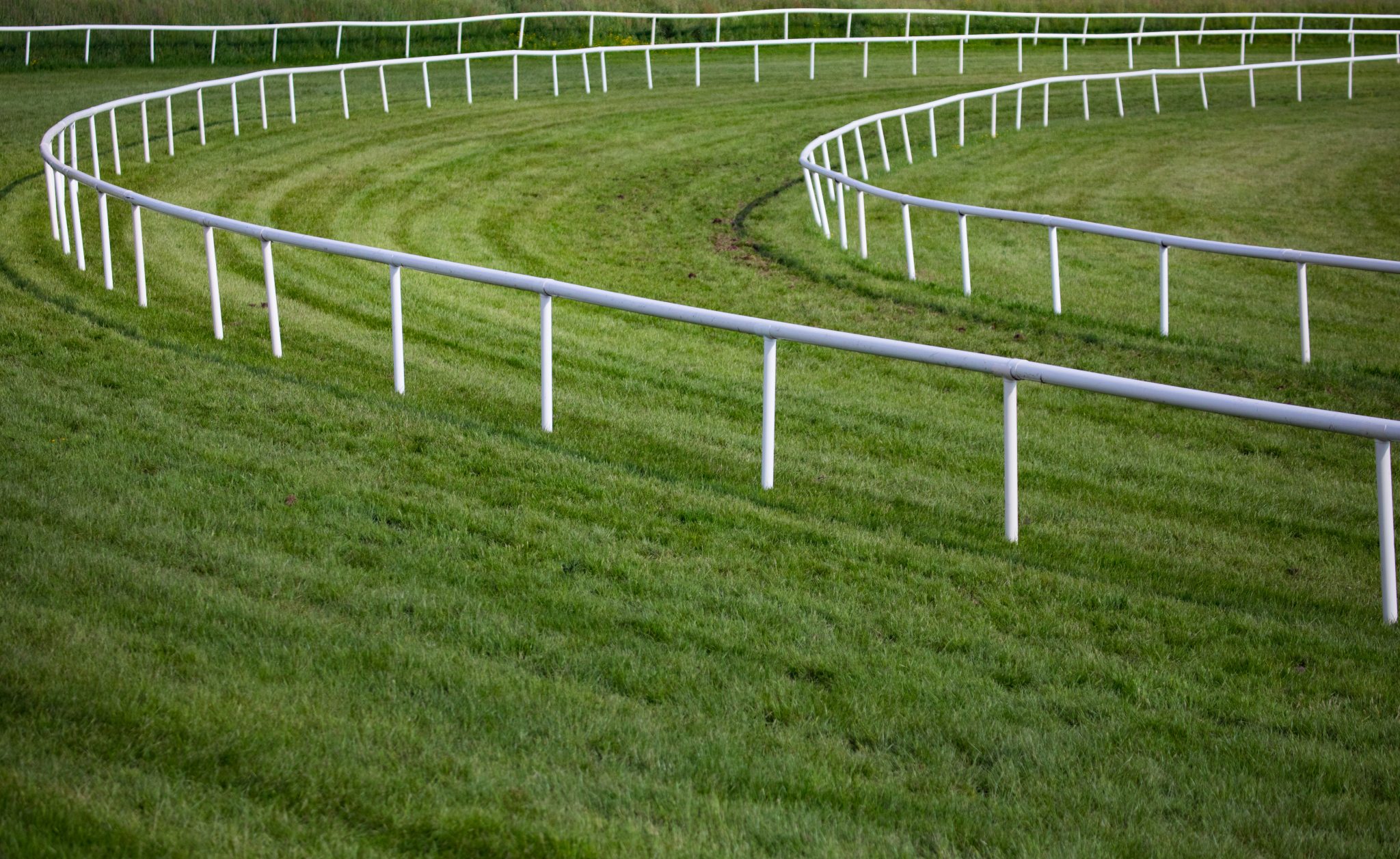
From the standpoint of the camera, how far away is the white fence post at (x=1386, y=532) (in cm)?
530

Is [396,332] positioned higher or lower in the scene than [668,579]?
higher

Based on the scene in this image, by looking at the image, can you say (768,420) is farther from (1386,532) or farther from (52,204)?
(52,204)

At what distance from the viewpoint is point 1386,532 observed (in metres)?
5.32

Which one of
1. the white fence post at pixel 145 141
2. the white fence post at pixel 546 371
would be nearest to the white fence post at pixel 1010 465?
the white fence post at pixel 546 371

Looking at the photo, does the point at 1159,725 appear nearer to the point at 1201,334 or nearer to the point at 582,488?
the point at 582,488

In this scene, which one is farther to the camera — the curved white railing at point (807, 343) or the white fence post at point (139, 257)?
the white fence post at point (139, 257)

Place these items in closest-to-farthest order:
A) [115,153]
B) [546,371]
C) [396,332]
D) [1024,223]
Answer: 1. [546,371]
2. [396,332]
3. [1024,223]
4. [115,153]

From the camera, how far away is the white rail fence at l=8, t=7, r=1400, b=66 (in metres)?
29.7

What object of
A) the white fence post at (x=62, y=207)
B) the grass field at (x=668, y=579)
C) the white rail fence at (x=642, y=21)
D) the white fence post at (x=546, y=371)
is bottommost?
the grass field at (x=668, y=579)

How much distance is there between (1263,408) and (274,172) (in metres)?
16.0

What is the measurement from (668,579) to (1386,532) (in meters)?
2.86

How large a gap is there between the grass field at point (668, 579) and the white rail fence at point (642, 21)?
1876cm

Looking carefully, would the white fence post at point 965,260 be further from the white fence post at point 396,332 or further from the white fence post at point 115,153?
the white fence post at point 115,153

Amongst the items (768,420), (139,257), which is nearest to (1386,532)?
(768,420)
